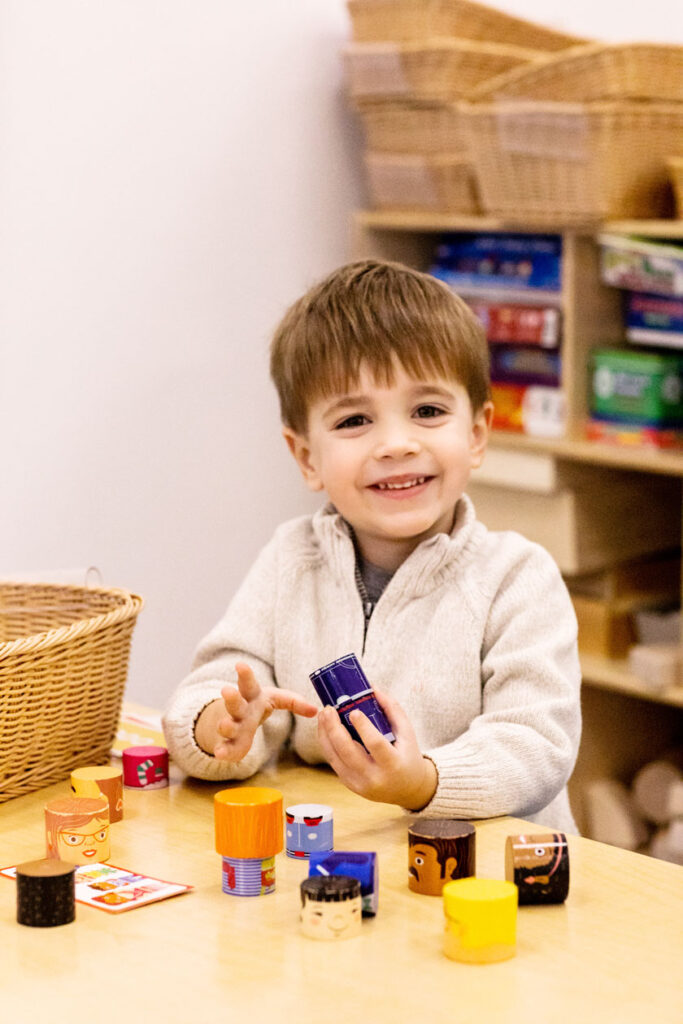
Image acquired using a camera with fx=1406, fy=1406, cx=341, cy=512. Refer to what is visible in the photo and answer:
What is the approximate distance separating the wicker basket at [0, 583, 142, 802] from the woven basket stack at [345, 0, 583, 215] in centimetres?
135

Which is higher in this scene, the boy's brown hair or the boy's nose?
the boy's brown hair

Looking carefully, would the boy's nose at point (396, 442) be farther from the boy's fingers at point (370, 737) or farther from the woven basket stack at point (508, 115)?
the woven basket stack at point (508, 115)

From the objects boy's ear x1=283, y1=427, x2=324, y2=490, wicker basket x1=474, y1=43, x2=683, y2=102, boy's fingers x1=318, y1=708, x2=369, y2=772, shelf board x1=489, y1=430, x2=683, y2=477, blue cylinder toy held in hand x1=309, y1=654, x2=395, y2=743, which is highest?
wicker basket x1=474, y1=43, x2=683, y2=102

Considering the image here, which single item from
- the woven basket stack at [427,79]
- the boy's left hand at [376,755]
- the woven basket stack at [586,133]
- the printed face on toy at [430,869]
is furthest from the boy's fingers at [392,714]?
the woven basket stack at [427,79]

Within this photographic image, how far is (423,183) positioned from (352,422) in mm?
1311

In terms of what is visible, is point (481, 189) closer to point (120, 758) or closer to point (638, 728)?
point (638, 728)

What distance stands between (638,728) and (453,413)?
1572 mm

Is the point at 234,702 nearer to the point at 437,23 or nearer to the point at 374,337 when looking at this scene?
the point at 374,337

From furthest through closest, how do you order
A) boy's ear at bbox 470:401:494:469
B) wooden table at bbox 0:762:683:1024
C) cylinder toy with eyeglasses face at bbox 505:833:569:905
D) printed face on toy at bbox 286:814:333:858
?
boy's ear at bbox 470:401:494:469, printed face on toy at bbox 286:814:333:858, cylinder toy with eyeglasses face at bbox 505:833:569:905, wooden table at bbox 0:762:683:1024

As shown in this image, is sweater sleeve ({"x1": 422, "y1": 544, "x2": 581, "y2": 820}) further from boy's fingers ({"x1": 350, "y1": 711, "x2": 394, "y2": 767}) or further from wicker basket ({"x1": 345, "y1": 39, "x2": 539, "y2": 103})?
wicker basket ({"x1": 345, "y1": 39, "x2": 539, "y2": 103})

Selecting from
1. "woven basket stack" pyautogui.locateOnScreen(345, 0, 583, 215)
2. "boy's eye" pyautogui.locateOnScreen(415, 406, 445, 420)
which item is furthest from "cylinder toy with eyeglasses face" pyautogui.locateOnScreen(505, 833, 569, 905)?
"woven basket stack" pyautogui.locateOnScreen(345, 0, 583, 215)

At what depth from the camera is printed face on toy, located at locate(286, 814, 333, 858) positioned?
1.08 m

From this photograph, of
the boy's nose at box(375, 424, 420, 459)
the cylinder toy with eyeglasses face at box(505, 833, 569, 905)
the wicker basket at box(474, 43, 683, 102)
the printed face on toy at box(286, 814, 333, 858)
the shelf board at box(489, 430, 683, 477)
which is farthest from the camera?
the shelf board at box(489, 430, 683, 477)

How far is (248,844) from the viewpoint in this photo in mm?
996
